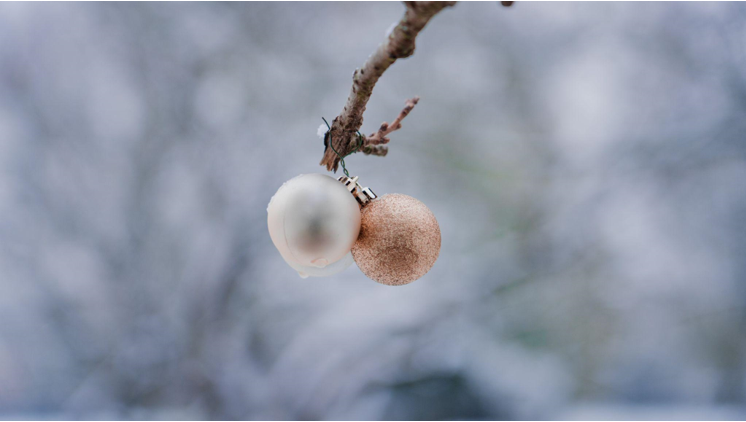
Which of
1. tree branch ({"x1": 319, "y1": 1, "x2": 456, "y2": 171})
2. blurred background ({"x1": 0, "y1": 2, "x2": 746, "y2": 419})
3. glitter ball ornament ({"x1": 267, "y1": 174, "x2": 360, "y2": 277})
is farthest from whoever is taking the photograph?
blurred background ({"x1": 0, "y1": 2, "x2": 746, "y2": 419})

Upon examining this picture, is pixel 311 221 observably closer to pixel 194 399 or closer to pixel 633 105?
pixel 194 399

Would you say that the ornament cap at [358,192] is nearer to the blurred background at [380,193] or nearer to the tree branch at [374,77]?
the tree branch at [374,77]

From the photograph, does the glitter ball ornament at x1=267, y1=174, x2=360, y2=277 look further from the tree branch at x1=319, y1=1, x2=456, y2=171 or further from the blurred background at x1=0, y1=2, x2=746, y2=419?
the blurred background at x1=0, y1=2, x2=746, y2=419

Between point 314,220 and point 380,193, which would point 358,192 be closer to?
point 314,220

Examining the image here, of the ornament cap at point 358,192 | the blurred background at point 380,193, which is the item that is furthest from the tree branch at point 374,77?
the blurred background at point 380,193

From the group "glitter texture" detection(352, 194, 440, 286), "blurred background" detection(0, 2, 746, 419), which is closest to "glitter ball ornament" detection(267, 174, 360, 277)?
"glitter texture" detection(352, 194, 440, 286)

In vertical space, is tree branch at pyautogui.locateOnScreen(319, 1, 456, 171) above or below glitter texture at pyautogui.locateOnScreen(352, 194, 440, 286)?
above

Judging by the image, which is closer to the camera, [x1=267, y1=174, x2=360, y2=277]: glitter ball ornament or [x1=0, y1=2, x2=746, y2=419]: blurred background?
[x1=267, y1=174, x2=360, y2=277]: glitter ball ornament
